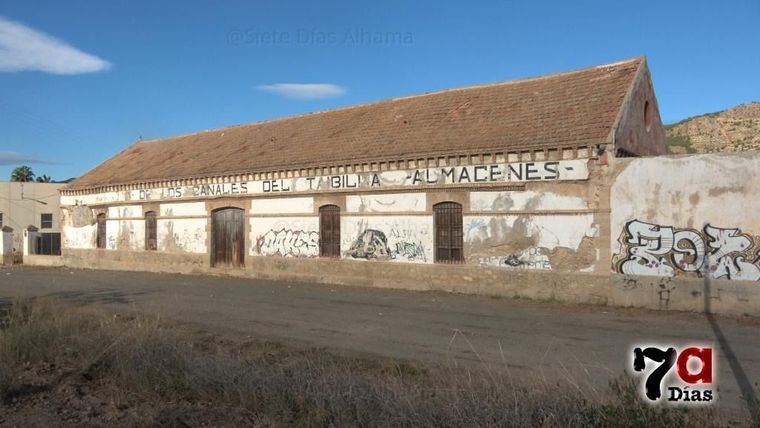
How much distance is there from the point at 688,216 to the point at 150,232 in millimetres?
21650

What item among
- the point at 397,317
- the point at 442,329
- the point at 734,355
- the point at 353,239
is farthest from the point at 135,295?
the point at 734,355

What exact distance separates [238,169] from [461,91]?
29.0 ft

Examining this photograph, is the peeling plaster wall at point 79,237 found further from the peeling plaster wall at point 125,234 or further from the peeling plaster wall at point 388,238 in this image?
the peeling plaster wall at point 388,238

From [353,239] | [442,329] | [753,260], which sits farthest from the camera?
[353,239]

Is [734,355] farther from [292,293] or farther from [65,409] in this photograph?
[292,293]

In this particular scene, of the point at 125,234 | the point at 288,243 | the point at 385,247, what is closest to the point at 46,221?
the point at 125,234

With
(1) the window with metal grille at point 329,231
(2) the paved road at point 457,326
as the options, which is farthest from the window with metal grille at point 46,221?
(1) the window with metal grille at point 329,231

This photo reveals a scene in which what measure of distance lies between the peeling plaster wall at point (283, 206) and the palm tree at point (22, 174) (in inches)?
2053

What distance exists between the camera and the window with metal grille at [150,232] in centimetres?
2591

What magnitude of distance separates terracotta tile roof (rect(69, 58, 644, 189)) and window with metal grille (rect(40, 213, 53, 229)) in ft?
78.6

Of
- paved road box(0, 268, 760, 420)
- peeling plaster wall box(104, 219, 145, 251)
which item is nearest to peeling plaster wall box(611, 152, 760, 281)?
paved road box(0, 268, 760, 420)

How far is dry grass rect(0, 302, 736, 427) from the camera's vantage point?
14.1 feet

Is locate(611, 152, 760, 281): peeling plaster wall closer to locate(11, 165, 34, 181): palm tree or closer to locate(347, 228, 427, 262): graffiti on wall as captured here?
locate(347, 228, 427, 262): graffiti on wall

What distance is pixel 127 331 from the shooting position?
8023mm
